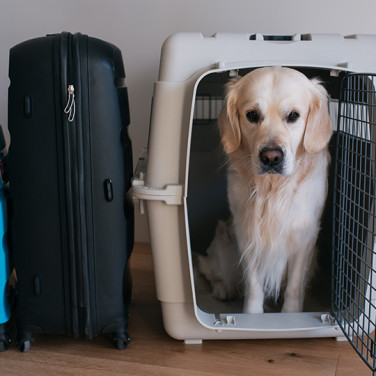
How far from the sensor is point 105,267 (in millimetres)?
1286

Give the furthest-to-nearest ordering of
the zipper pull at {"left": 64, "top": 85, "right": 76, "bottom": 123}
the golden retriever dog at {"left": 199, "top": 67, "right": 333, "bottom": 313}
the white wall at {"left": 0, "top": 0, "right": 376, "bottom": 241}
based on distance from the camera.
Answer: the white wall at {"left": 0, "top": 0, "right": 376, "bottom": 241} → the golden retriever dog at {"left": 199, "top": 67, "right": 333, "bottom": 313} → the zipper pull at {"left": 64, "top": 85, "right": 76, "bottom": 123}

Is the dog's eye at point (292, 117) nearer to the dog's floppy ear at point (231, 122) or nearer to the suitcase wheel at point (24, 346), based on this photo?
the dog's floppy ear at point (231, 122)

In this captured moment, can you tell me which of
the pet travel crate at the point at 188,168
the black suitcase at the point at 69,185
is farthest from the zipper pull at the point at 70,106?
the pet travel crate at the point at 188,168

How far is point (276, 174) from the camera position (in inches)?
50.9

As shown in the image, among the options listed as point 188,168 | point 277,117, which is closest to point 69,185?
point 188,168

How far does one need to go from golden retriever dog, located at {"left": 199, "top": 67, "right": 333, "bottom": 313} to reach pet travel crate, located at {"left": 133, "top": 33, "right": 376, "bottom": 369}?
58mm

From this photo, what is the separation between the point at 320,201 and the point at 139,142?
0.95 metres

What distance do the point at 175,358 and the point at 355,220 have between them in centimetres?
60

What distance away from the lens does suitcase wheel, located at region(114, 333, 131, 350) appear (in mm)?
1336

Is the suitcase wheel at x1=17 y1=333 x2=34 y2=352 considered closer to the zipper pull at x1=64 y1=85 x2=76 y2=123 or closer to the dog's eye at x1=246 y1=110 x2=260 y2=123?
the zipper pull at x1=64 y1=85 x2=76 y2=123

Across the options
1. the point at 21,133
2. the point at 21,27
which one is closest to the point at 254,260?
the point at 21,133

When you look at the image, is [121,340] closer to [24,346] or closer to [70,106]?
[24,346]

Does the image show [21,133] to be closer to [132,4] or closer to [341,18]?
[132,4]

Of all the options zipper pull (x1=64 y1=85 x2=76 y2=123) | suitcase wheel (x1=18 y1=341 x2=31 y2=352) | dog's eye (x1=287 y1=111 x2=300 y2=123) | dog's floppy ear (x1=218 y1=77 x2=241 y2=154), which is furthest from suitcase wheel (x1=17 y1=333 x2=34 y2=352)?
dog's eye (x1=287 y1=111 x2=300 y2=123)
